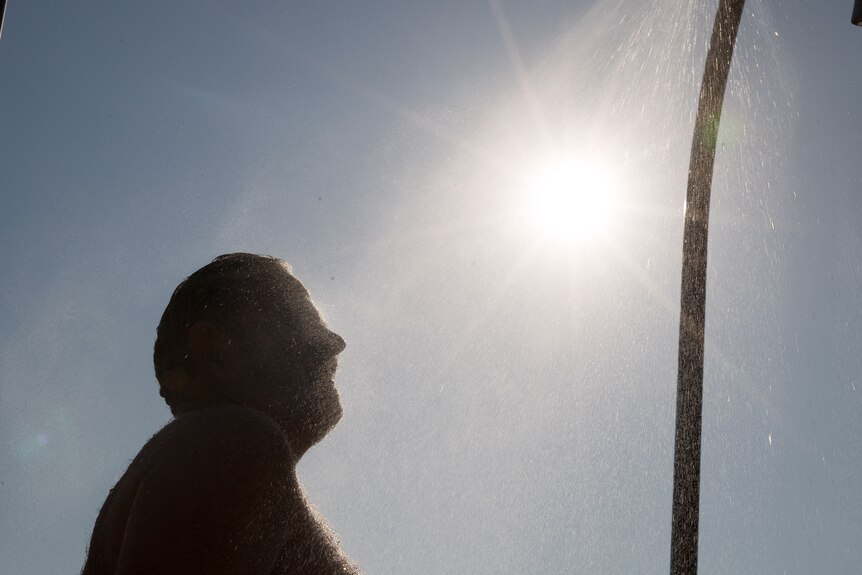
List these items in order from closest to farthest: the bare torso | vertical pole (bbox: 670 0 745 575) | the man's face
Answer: the bare torso
the man's face
vertical pole (bbox: 670 0 745 575)

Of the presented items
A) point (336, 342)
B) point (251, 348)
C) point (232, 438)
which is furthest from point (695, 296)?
point (232, 438)

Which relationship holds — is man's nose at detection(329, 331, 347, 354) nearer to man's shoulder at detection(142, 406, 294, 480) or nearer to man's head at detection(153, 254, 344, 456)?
man's head at detection(153, 254, 344, 456)

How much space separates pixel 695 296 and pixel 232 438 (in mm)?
4409

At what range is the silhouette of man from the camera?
199 cm

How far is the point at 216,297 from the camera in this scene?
8.39ft

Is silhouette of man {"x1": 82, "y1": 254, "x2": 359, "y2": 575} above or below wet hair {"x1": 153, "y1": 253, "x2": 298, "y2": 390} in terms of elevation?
below

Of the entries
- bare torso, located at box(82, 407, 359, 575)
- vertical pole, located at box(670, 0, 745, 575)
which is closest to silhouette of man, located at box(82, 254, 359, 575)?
bare torso, located at box(82, 407, 359, 575)

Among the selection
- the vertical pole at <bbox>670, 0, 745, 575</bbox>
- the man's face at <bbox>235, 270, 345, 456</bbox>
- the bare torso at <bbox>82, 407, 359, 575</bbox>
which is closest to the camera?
the bare torso at <bbox>82, 407, 359, 575</bbox>

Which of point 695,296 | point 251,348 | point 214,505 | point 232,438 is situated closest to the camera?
point 214,505

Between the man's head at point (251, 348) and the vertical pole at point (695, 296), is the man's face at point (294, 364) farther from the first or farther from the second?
the vertical pole at point (695, 296)

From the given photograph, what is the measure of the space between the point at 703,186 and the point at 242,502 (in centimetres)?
510

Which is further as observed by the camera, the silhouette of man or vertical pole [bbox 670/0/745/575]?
vertical pole [bbox 670/0/745/575]

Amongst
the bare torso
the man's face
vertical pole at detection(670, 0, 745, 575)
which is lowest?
the bare torso

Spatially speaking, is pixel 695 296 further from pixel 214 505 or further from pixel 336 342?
pixel 214 505
